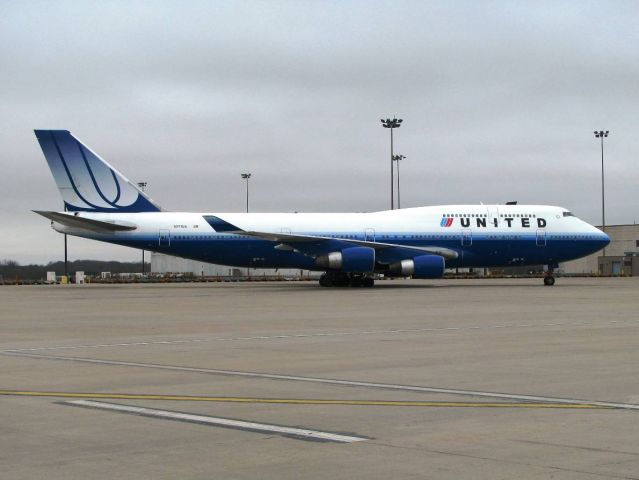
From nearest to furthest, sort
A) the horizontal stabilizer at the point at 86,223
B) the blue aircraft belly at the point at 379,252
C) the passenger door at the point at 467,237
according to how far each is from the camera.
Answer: the horizontal stabilizer at the point at 86,223
the blue aircraft belly at the point at 379,252
the passenger door at the point at 467,237

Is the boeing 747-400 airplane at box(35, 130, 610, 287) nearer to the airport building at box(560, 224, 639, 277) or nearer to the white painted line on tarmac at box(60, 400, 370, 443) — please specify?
the white painted line on tarmac at box(60, 400, 370, 443)

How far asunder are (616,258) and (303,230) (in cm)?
5815

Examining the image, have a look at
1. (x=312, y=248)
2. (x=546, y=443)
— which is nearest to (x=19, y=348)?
(x=546, y=443)

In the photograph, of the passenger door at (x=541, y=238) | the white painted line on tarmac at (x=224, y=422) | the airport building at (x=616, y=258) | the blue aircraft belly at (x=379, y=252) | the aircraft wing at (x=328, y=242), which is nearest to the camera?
the white painted line on tarmac at (x=224, y=422)

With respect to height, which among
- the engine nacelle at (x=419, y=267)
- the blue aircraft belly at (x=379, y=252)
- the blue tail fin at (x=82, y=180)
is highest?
the blue tail fin at (x=82, y=180)

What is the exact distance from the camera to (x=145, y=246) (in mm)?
54469

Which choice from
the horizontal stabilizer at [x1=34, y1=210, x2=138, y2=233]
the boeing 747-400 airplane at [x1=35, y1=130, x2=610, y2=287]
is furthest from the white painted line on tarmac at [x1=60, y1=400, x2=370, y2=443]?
the horizontal stabilizer at [x1=34, y1=210, x2=138, y2=233]

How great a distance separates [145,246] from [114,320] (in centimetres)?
2682

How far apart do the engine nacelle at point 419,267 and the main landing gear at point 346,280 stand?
3.23 m

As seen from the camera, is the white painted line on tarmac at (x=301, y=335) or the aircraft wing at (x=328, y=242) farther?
the aircraft wing at (x=328, y=242)

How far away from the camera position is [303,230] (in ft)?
179

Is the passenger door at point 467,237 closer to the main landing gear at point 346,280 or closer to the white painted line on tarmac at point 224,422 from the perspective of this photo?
the main landing gear at point 346,280

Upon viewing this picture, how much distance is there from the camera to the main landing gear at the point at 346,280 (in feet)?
183

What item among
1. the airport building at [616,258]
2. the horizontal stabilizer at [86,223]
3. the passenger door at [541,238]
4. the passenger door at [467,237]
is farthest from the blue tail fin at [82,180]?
the airport building at [616,258]
